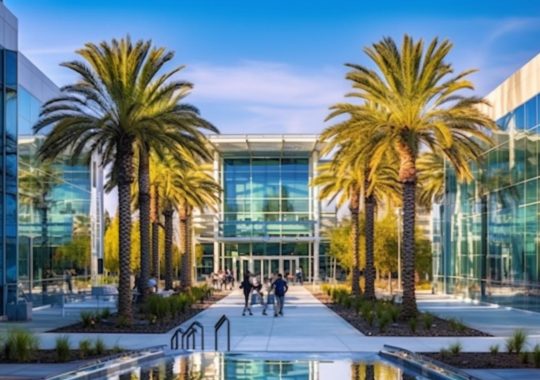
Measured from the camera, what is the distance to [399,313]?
3178cm

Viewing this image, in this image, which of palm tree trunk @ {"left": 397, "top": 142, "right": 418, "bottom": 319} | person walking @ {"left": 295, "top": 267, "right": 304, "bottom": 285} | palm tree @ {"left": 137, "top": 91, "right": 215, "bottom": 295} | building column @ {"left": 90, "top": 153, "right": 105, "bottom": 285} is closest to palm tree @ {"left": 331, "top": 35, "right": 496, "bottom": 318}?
palm tree trunk @ {"left": 397, "top": 142, "right": 418, "bottom": 319}

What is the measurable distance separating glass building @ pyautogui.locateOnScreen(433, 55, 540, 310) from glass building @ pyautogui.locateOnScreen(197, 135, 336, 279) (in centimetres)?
3425

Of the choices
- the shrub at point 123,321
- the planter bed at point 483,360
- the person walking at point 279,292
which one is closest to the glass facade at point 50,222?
the shrub at point 123,321

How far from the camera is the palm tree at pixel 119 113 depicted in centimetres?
3134

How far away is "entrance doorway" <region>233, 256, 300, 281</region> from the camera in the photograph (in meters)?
92.7

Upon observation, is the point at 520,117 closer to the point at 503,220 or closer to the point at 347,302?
the point at 503,220

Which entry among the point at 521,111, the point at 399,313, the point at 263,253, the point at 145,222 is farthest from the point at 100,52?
the point at 263,253

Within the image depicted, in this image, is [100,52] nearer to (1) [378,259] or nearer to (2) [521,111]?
(2) [521,111]

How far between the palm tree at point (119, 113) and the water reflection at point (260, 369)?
12188 mm

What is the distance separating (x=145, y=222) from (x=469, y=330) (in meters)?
16.8

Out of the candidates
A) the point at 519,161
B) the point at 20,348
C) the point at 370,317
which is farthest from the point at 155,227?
the point at 20,348

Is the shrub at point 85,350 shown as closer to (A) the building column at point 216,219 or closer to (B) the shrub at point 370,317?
(B) the shrub at point 370,317

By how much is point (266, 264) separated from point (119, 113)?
205 ft

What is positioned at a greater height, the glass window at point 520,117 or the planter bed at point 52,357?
the glass window at point 520,117
